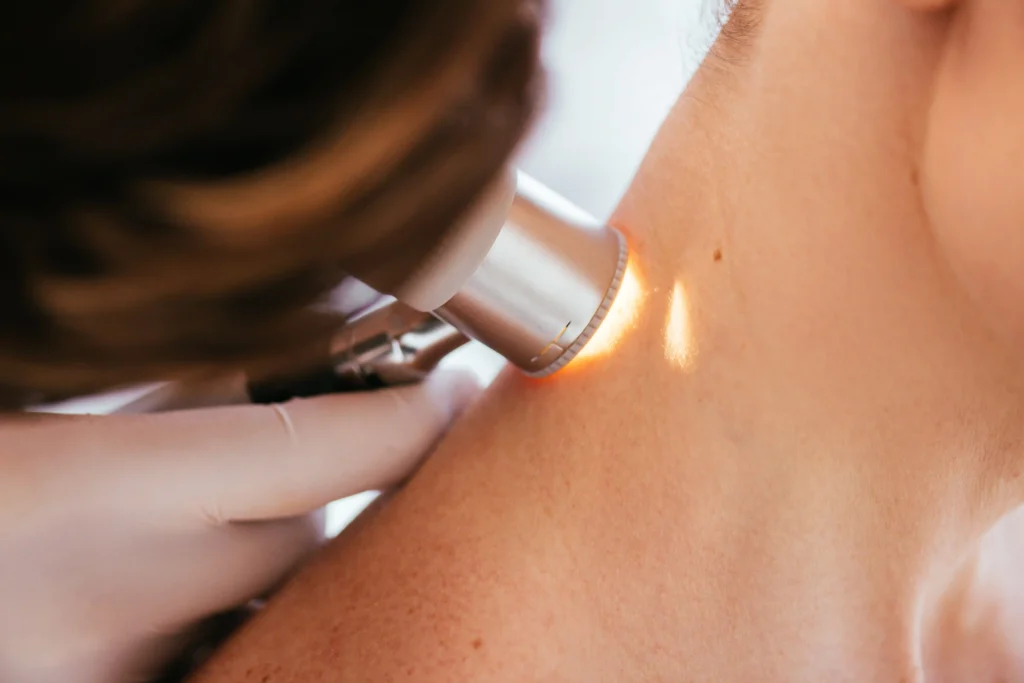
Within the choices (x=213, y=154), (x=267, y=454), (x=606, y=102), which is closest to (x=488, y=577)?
(x=267, y=454)

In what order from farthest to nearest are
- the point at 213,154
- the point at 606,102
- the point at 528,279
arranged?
the point at 606,102 < the point at 528,279 < the point at 213,154

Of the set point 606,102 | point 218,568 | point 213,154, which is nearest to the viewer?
point 213,154

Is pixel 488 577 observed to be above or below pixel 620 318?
below

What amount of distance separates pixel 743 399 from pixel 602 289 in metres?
0.13

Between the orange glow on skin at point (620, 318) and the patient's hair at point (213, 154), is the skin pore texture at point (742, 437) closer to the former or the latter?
the orange glow on skin at point (620, 318)

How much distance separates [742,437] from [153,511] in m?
0.42

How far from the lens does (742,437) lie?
53cm

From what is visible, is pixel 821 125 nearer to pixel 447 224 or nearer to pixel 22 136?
pixel 447 224

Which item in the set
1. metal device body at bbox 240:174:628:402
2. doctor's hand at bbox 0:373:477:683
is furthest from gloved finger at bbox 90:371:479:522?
metal device body at bbox 240:174:628:402

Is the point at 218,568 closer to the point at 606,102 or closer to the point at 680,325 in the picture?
the point at 680,325

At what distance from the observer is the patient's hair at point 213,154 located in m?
0.26

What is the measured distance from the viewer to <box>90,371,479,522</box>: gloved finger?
1.78 ft

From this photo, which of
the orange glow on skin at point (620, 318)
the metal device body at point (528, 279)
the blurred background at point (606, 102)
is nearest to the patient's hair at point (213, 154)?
the metal device body at point (528, 279)

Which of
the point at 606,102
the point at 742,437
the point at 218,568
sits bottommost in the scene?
the point at 218,568
